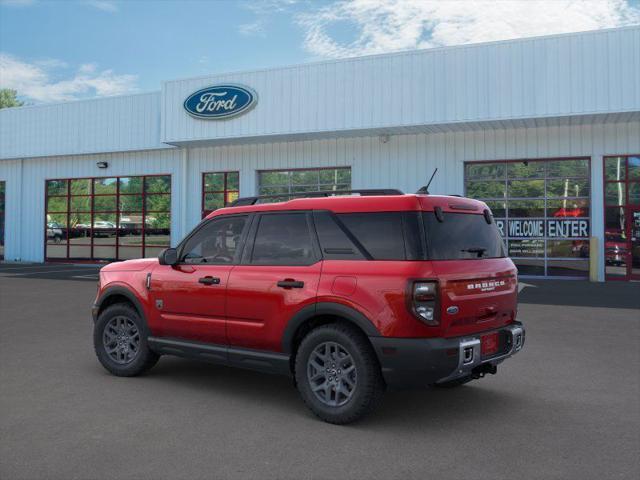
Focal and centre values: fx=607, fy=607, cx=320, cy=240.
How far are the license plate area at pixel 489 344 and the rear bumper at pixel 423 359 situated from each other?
144mm

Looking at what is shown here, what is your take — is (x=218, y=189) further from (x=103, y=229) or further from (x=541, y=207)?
(x=541, y=207)

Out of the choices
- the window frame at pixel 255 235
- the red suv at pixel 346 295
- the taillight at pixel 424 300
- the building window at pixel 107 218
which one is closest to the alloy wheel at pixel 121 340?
the red suv at pixel 346 295

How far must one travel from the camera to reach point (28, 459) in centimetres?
393

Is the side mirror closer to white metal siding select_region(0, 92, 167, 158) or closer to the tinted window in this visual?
the tinted window

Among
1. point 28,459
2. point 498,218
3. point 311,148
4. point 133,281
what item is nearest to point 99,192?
point 311,148

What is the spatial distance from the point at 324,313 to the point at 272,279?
62cm

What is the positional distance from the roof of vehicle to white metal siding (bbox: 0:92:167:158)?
19.1m

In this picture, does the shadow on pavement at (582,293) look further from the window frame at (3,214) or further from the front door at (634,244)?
the window frame at (3,214)

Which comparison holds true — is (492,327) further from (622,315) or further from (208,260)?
(622,315)

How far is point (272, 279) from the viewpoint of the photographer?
202 inches

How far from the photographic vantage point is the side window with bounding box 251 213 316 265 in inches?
201

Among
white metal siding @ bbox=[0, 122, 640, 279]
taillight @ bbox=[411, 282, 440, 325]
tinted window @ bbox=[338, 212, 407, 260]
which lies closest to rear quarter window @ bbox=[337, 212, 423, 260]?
tinted window @ bbox=[338, 212, 407, 260]

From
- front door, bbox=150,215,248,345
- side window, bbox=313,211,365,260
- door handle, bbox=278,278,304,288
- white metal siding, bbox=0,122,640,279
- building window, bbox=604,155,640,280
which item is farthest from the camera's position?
white metal siding, bbox=0,122,640,279

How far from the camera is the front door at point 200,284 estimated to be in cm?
552
